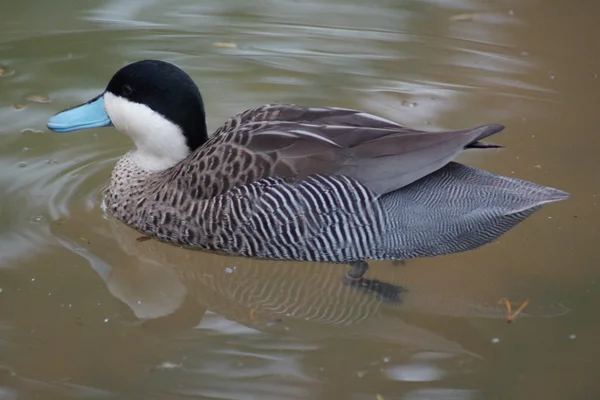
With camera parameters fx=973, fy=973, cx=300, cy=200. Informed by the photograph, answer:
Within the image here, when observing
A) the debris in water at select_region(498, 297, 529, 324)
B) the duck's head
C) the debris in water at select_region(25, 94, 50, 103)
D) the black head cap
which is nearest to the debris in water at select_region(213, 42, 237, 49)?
the debris in water at select_region(25, 94, 50, 103)

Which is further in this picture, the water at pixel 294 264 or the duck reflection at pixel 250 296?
the duck reflection at pixel 250 296

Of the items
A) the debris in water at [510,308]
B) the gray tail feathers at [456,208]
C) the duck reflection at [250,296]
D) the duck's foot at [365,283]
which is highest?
the gray tail feathers at [456,208]

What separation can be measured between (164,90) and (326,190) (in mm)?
1118

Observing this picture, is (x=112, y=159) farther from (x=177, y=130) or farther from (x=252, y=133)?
(x=252, y=133)

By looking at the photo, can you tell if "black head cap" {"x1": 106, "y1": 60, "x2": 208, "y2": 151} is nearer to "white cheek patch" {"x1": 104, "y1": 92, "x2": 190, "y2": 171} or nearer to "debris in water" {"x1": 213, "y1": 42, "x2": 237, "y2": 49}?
"white cheek patch" {"x1": 104, "y1": 92, "x2": 190, "y2": 171}

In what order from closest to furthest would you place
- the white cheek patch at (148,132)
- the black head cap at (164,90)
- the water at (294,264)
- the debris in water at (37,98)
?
the water at (294,264) < the black head cap at (164,90) < the white cheek patch at (148,132) < the debris in water at (37,98)

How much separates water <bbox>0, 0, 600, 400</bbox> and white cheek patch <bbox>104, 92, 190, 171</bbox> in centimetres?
44

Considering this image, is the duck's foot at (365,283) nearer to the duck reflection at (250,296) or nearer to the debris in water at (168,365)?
the duck reflection at (250,296)

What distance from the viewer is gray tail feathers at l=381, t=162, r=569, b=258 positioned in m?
5.16

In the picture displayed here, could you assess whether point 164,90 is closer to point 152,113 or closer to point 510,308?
point 152,113

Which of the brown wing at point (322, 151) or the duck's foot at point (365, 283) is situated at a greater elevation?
the brown wing at point (322, 151)

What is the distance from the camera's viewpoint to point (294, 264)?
18.0 feet

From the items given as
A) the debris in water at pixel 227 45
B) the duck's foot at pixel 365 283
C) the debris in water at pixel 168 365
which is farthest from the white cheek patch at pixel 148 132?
the debris in water at pixel 227 45

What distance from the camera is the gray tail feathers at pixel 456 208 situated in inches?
203
